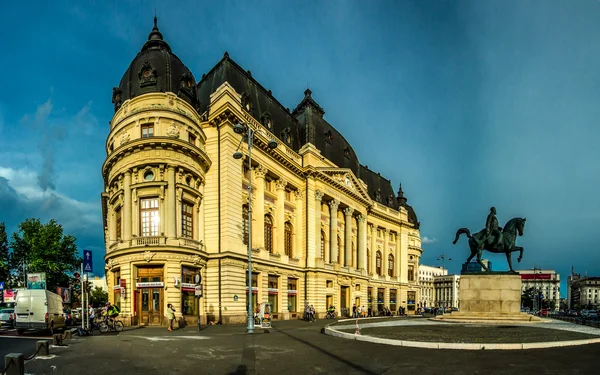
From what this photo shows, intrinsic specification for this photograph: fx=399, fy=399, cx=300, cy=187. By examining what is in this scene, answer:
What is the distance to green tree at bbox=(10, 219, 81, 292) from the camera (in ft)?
186

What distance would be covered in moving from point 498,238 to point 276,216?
834 inches

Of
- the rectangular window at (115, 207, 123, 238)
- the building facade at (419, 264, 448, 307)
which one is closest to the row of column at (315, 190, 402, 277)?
the rectangular window at (115, 207, 123, 238)

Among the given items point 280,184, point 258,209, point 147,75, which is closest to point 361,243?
point 280,184

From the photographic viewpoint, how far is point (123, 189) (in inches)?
1220

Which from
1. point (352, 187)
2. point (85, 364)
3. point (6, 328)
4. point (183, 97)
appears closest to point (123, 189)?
point (183, 97)

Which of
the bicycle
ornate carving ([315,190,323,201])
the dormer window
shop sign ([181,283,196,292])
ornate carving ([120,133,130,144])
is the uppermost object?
the dormer window

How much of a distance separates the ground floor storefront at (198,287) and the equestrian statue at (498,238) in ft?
59.1

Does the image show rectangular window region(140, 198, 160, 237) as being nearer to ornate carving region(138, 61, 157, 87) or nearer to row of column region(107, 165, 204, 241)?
row of column region(107, 165, 204, 241)

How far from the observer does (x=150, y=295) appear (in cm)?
2806

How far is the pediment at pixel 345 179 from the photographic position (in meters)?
48.5

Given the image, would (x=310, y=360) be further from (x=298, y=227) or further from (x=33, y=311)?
(x=298, y=227)

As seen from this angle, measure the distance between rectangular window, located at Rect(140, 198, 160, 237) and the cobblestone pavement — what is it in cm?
1502

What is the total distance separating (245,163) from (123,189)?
1096 centimetres

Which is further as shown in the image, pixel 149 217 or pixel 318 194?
pixel 318 194
